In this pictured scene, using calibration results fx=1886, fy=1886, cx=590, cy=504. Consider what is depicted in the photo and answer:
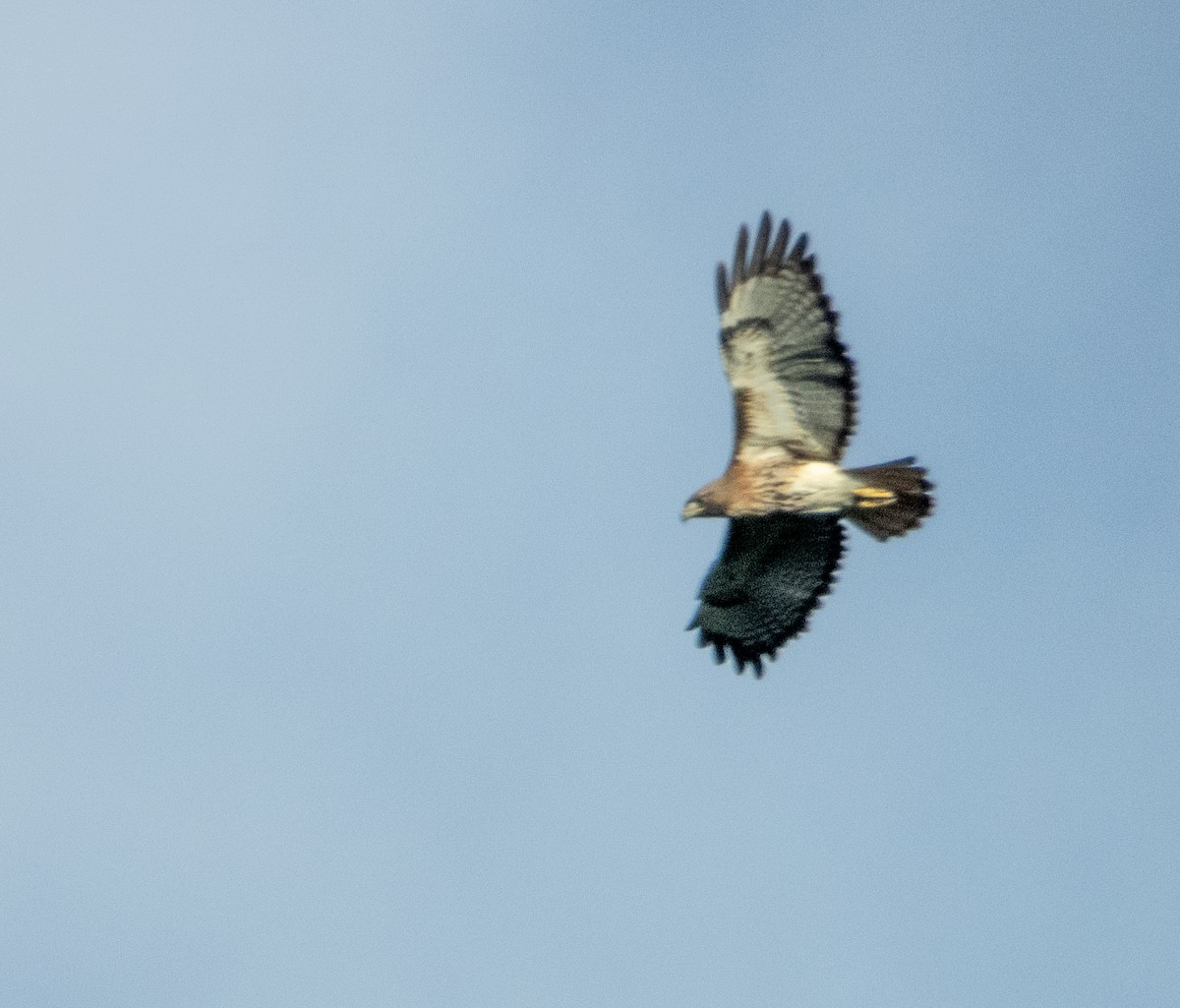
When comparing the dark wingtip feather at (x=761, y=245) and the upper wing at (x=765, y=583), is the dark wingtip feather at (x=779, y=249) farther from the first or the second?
the upper wing at (x=765, y=583)

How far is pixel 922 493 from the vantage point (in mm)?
15609

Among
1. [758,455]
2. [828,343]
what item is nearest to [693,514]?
[758,455]

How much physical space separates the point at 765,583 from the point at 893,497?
207cm

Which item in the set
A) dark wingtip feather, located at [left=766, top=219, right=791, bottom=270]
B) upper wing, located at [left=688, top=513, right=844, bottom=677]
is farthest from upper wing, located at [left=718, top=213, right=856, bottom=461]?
upper wing, located at [left=688, top=513, right=844, bottom=677]

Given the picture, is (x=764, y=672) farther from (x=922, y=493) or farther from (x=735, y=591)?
(x=922, y=493)

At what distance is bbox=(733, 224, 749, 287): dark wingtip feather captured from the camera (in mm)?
15297

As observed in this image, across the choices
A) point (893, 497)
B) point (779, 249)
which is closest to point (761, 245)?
point (779, 249)

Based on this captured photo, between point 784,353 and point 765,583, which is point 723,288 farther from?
point 765,583

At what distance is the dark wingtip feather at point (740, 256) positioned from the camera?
15297 mm

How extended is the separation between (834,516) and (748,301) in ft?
6.72

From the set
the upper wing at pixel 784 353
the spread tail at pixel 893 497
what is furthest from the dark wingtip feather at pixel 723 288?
the spread tail at pixel 893 497

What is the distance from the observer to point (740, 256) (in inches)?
604

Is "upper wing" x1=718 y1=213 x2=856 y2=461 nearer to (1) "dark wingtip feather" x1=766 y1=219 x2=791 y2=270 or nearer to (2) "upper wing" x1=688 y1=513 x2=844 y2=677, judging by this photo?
(1) "dark wingtip feather" x1=766 y1=219 x2=791 y2=270

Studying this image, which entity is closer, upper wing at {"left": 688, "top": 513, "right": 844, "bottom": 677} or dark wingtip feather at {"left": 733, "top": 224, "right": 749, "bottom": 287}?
dark wingtip feather at {"left": 733, "top": 224, "right": 749, "bottom": 287}
